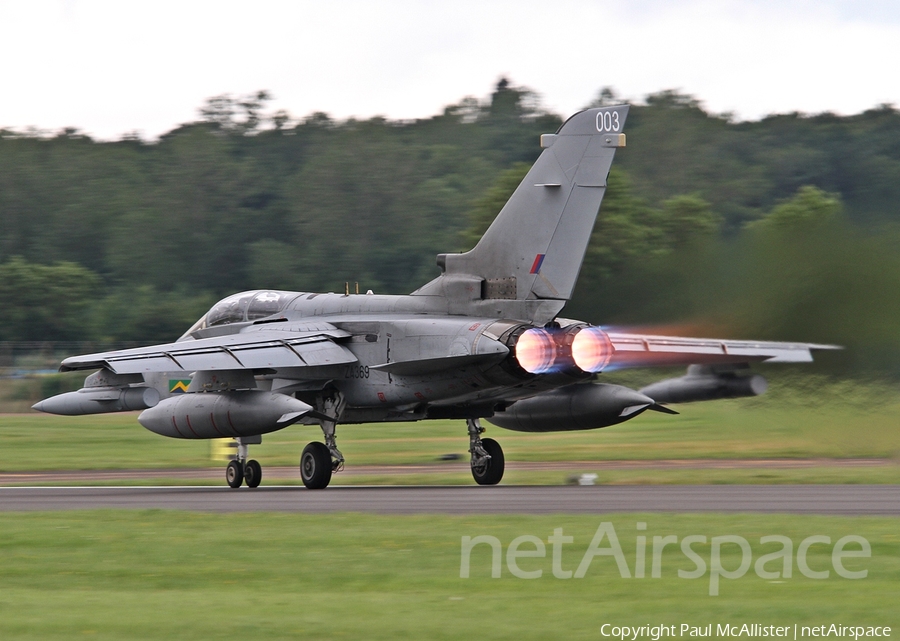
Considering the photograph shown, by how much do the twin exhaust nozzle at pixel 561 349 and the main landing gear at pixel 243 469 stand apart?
17.6 ft

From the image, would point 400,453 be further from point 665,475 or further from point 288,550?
point 288,550

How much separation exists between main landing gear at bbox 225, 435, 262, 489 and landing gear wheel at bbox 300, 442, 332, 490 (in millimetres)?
1198

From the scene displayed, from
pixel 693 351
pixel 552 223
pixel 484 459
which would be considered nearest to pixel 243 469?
pixel 484 459

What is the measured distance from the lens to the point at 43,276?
69.0 meters

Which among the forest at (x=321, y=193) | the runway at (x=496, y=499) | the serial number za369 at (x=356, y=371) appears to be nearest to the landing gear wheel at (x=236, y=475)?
the runway at (x=496, y=499)

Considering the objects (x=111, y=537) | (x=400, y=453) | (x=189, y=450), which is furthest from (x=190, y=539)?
(x=189, y=450)

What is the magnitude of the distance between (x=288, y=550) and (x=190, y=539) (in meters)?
1.57

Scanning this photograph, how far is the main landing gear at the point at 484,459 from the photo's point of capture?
21469 mm

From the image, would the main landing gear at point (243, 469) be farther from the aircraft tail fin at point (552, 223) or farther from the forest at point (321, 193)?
the forest at point (321, 193)

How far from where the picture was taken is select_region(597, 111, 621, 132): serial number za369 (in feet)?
66.6

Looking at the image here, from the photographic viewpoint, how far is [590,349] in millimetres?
19375

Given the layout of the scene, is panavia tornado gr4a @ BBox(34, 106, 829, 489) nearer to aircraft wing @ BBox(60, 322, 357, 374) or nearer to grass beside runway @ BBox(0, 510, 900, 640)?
aircraft wing @ BBox(60, 322, 357, 374)

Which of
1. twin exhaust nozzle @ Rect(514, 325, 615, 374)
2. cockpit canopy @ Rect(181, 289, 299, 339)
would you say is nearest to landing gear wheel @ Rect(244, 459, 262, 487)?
cockpit canopy @ Rect(181, 289, 299, 339)

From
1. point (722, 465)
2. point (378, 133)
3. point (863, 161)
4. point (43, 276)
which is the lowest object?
point (722, 465)
